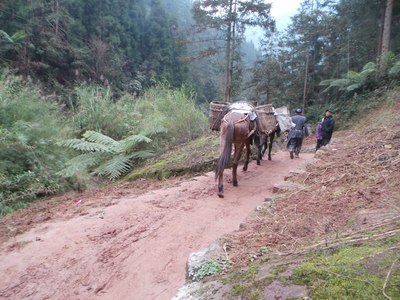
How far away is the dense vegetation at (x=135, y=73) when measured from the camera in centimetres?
812

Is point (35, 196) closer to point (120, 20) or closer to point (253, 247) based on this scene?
point (253, 247)

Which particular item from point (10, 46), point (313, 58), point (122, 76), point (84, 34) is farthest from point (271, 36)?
point (10, 46)

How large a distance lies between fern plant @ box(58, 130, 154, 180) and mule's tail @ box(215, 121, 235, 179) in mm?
2806

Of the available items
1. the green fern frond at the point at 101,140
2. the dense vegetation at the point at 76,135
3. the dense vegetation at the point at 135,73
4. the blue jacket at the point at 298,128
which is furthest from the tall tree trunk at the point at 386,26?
the green fern frond at the point at 101,140

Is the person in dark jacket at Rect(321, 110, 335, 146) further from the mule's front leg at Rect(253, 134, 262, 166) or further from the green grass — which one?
the green grass

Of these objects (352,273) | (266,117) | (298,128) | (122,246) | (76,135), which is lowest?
(122,246)

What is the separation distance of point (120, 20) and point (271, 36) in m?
17.9

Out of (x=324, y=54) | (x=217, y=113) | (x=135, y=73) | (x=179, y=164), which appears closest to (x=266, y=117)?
(x=217, y=113)

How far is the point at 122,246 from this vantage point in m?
4.49

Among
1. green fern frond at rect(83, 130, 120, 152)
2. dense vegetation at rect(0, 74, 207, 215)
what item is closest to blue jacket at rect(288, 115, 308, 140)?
dense vegetation at rect(0, 74, 207, 215)

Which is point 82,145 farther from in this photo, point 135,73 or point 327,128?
point 135,73

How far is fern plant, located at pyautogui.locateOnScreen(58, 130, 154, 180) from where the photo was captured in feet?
26.5

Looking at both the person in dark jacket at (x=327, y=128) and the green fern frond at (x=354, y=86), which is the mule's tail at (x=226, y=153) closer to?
the person in dark jacket at (x=327, y=128)

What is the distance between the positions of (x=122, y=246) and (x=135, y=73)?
34.3 m
